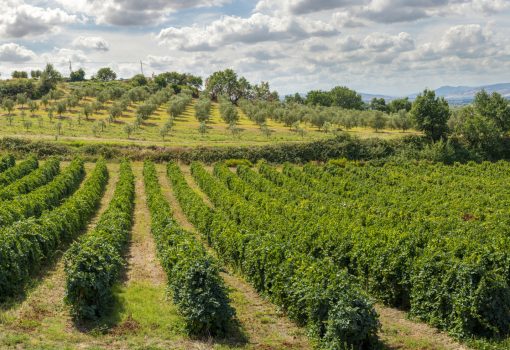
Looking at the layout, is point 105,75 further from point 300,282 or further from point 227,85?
point 300,282

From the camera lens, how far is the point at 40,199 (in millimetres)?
32844

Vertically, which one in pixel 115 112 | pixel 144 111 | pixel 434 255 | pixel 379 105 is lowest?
pixel 434 255

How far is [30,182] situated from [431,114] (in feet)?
187

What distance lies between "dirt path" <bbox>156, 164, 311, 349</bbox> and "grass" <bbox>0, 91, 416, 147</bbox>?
47.6 m

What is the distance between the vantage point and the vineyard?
51.5 ft

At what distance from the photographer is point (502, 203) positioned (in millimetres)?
36094

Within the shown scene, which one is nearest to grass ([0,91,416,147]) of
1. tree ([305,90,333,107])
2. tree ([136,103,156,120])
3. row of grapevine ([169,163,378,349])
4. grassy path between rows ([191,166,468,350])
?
tree ([136,103,156,120])

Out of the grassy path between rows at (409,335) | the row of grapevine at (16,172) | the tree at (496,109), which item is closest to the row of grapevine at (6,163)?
the row of grapevine at (16,172)

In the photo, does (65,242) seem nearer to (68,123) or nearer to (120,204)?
(120,204)

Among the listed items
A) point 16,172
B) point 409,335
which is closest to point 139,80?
point 16,172

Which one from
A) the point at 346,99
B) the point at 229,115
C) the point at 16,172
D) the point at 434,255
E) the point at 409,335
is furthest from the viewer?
the point at 346,99

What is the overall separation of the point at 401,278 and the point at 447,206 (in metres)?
17.6

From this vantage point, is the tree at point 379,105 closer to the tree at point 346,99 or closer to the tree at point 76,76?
the tree at point 346,99

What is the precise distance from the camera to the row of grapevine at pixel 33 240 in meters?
18.9
